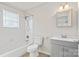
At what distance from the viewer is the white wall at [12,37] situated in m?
1.98

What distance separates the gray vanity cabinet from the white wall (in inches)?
30.2

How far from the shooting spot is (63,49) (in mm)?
1921

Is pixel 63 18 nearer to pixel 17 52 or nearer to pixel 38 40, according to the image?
pixel 38 40

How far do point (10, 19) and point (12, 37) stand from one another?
44 cm

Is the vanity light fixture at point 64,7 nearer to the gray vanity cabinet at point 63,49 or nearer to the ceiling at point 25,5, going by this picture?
the ceiling at point 25,5

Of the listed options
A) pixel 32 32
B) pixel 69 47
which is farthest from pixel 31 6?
pixel 69 47

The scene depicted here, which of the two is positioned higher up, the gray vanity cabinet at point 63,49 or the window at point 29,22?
the window at point 29,22

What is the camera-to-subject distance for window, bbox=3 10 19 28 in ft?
6.59

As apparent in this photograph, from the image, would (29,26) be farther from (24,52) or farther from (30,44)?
(24,52)

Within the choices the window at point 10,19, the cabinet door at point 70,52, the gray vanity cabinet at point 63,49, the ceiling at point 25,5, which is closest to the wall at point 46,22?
the ceiling at point 25,5

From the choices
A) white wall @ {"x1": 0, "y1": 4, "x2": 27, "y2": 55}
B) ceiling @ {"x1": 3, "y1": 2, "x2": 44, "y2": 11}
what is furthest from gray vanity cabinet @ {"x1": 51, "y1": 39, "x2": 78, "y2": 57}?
ceiling @ {"x1": 3, "y1": 2, "x2": 44, "y2": 11}

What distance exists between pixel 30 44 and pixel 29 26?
487 mm

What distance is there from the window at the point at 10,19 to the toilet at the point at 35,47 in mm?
641

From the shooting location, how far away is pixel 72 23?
211cm
